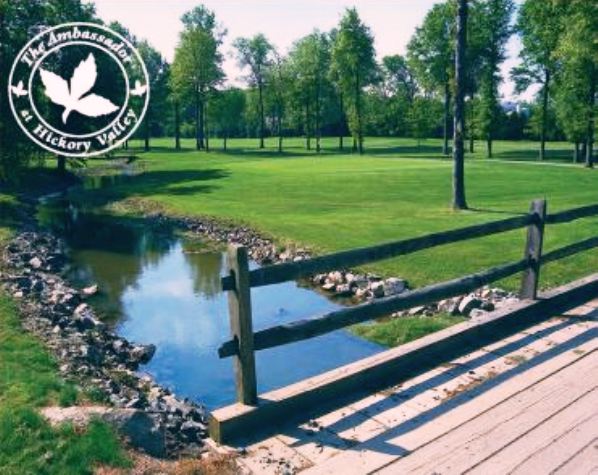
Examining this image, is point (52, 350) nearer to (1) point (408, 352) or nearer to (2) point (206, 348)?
(2) point (206, 348)

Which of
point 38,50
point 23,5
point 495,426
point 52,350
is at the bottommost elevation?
point 52,350

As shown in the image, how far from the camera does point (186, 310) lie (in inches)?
634

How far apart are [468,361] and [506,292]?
7.67 m

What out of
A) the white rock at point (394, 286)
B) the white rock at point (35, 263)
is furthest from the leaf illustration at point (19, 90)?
the white rock at point (394, 286)

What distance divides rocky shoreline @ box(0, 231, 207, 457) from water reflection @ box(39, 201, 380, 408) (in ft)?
2.50

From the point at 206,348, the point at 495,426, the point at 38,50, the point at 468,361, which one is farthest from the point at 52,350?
the point at 38,50

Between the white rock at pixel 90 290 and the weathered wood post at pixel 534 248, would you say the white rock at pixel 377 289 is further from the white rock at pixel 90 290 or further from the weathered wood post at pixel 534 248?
the white rock at pixel 90 290

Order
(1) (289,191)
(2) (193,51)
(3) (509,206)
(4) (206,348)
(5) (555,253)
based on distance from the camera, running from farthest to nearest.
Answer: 1. (2) (193,51)
2. (1) (289,191)
3. (3) (509,206)
4. (4) (206,348)
5. (5) (555,253)

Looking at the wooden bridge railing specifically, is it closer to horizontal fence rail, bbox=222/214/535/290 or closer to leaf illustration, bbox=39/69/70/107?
horizontal fence rail, bbox=222/214/535/290

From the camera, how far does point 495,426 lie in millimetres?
5668

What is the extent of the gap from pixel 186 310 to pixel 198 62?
68434 mm

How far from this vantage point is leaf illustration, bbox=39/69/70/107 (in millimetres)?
38919

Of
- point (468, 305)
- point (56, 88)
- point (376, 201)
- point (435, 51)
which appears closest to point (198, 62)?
point (435, 51)

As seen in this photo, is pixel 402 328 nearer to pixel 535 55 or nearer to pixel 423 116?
pixel 535 55
